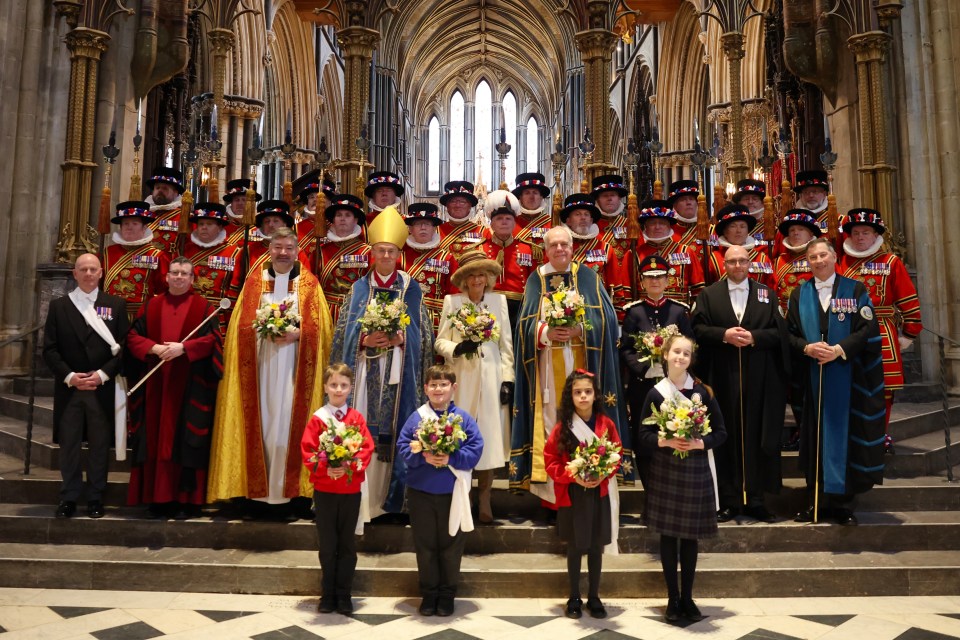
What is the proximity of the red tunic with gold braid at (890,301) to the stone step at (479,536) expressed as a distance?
1.09m

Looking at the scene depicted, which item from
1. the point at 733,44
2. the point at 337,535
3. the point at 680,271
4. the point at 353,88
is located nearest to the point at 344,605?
the point at 337,535

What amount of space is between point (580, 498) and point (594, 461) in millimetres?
249

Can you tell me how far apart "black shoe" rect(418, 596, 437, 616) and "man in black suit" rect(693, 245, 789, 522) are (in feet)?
6.47

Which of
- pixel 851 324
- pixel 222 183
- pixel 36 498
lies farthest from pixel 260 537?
pixel 222 183

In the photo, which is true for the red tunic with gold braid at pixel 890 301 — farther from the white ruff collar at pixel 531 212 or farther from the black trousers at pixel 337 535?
the black trousers at pixel 337 535

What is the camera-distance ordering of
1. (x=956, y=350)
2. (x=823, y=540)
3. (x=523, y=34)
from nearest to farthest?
(x=823, y=540) < (x=956, y=350) < (x=523, y=34)

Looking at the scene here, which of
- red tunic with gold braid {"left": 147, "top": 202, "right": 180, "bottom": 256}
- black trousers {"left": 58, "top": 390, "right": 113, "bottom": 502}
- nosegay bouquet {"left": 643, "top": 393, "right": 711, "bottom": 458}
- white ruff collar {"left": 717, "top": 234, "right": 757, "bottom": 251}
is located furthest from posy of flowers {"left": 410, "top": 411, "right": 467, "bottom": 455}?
red tunic with gold braid {"left": 147, "top": 202, "right": 180, "bottom": 256}

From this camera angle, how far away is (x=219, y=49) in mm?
9492

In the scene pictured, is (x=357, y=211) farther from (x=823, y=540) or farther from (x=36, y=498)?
(x=823, y=540)

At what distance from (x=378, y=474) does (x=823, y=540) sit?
2817 millimetres

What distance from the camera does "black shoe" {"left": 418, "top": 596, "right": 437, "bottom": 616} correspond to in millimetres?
4117

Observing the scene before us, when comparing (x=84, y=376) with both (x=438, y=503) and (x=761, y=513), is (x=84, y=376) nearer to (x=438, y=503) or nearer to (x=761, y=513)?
(x=438, y=503)

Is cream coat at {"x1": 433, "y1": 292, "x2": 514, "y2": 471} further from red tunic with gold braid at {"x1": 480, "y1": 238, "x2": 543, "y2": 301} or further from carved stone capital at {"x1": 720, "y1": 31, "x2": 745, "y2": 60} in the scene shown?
carved stone capital at {"x1": 720, "y1": 31, "x2": 745, "y2": 60}

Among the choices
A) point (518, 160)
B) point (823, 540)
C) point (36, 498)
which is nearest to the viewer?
point (823, 540)
